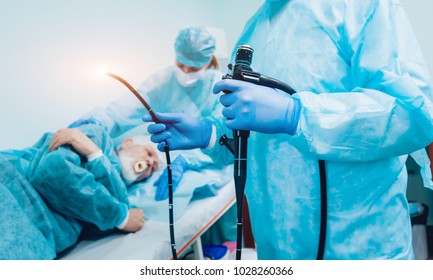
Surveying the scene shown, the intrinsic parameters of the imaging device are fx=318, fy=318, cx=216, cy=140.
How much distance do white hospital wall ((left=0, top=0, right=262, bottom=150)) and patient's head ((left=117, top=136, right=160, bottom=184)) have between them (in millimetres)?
278

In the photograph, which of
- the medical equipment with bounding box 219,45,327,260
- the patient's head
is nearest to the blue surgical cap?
the patient's head

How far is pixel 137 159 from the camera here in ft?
4.66

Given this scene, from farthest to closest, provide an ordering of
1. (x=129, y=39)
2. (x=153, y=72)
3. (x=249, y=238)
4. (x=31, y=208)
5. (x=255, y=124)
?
1. (x=249, y=238)
2. (x=153, y=72)
3. (x=129, y=39)
4. (x=31, y=208)
5. (x=255, y=124)

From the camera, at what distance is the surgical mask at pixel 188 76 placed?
1467mm

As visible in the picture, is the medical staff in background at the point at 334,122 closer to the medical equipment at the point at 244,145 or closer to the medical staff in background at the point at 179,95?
the medical equipment at the point at 244,145

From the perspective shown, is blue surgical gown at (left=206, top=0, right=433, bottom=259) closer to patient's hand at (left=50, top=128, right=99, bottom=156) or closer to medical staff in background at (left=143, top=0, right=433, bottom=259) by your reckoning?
medical staff in background at (left=143, top=0, right=433, bottom=259)

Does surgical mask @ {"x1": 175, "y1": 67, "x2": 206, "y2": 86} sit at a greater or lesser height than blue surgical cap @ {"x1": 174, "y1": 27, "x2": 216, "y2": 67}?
lesser

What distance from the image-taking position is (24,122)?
1.06 meters

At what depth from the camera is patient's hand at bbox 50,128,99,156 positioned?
102 cm

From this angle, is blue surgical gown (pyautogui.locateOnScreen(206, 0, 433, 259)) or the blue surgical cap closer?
blue surgical gown (pyautogui.locateOnScreen(206, 0, 433, 259))

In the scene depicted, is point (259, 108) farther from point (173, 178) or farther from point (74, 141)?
point (173, 178)

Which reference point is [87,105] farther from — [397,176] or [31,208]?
[397,176]
